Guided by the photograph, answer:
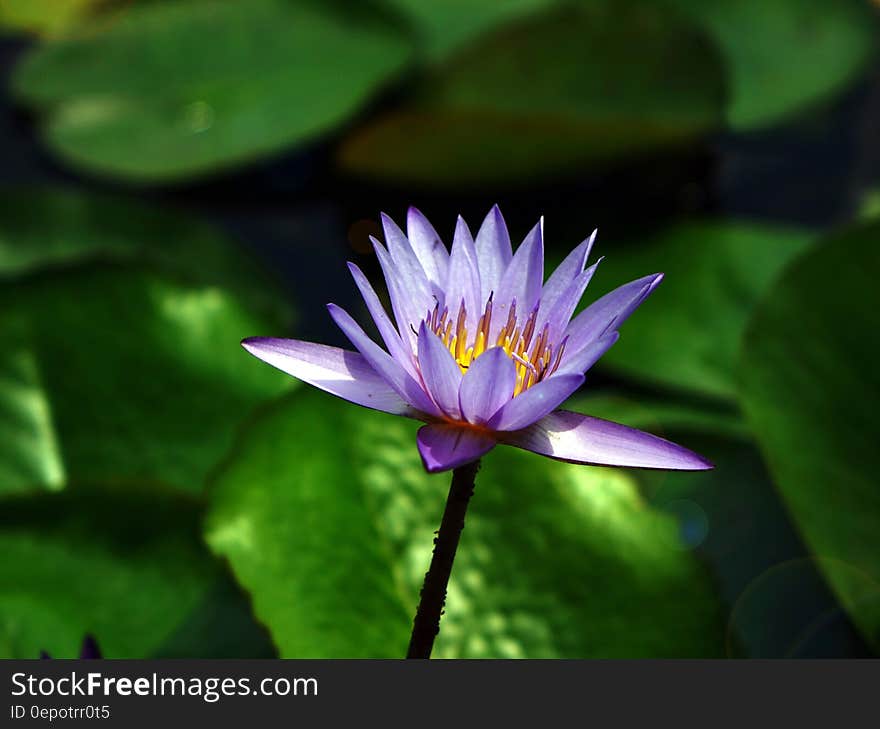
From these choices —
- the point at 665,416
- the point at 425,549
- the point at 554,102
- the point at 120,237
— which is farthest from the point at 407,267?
the point at 554,102

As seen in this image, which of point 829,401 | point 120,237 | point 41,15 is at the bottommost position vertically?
point 829,401

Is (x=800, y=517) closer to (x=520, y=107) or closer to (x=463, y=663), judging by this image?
(x=463, y=663)

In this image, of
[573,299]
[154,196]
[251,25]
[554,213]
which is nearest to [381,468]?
[573,299]

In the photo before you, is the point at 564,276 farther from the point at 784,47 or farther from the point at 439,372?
the point at 784,47

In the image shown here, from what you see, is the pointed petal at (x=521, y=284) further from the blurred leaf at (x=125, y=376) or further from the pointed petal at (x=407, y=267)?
the blurred leaf at (x=125, y=376)

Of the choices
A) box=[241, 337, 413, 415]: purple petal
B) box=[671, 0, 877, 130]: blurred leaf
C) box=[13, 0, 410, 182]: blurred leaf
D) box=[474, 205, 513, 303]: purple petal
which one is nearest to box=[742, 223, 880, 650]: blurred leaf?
box=[474, 205, 513, 303]: purple petal
